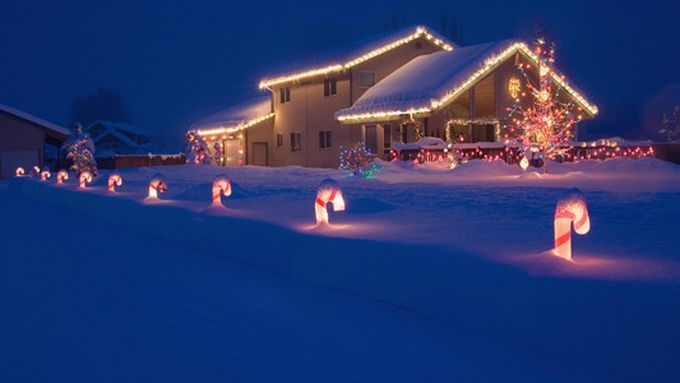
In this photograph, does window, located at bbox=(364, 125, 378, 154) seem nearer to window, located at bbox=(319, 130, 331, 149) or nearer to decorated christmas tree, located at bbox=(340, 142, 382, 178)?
decorated christmas tree, located at bbox=(340, 142, 382, 178)

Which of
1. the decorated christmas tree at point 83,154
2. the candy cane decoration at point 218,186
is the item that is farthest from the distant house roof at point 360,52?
the candy cane decoration at point 218,186

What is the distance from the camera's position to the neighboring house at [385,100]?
25.8m

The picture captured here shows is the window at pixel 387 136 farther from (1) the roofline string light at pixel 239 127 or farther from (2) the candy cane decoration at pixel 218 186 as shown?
(2) the candy cane decoration at pixel 218 186

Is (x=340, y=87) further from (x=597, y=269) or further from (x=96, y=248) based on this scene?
(x=597, y=269)

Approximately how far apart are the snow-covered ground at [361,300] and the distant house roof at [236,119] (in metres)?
26.1

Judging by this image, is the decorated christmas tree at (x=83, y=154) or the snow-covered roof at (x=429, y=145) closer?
the snow-covered roof at (x=429, y=145)

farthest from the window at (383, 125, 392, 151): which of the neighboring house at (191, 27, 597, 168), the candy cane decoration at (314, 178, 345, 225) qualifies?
the candy cane decoration at (314, 178, 345, 225)

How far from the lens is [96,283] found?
7.11 meters

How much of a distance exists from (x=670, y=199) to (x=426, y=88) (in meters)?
15.6

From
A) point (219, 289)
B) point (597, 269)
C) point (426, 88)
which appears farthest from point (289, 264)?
point (426, 88)

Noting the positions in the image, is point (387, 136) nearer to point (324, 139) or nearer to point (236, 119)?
point (324, 139)

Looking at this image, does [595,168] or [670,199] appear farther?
[595,168]

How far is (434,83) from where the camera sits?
82.2ft

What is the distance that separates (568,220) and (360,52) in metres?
26.4
